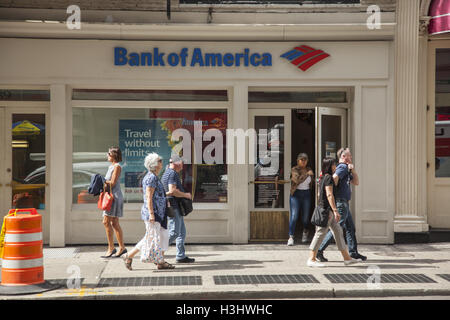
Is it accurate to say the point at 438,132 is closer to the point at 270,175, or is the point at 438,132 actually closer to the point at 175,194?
the point at 270,175

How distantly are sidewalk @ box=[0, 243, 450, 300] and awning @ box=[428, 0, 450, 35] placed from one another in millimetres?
4071

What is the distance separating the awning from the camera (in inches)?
459

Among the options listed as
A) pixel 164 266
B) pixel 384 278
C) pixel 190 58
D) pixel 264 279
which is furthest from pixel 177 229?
pixel 190 58

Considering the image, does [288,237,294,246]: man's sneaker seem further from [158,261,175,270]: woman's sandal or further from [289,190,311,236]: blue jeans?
[158,261,175,270]: woman's sandal

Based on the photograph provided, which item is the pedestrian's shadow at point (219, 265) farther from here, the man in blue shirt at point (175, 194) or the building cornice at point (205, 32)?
the building cornice at point (205, 32)

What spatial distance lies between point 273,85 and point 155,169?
3619 mm

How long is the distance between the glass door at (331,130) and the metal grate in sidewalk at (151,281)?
4.08 m

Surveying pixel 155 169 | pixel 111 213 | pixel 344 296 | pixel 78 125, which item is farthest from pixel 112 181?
pixel 344 296

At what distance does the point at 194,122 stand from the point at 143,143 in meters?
1.08

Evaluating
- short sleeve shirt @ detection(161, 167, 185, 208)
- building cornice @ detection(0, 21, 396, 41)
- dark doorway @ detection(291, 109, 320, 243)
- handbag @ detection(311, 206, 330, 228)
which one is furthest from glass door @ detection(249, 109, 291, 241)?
handbag @ detection(311, 206, 330, 228)

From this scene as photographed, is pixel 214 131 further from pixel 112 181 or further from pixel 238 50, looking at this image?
pixel 112 181

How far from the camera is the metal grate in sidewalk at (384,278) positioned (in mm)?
8695

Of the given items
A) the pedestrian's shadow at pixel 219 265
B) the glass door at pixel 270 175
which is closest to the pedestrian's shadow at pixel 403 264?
the pedestrian's shadow at pixel 219 265

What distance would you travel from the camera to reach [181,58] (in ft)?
38.9
